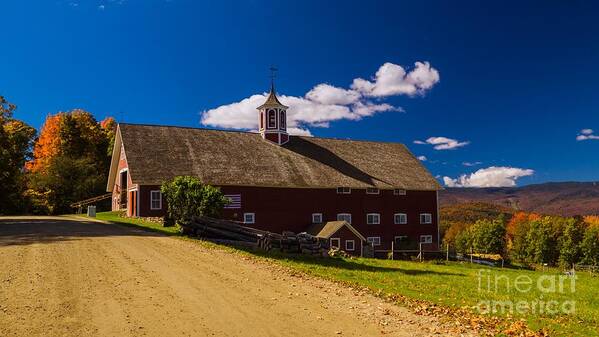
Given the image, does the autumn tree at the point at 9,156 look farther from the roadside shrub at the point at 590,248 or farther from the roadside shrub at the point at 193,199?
the roadside shrub at the point at 590,248

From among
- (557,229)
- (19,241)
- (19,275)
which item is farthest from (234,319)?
(557,229)

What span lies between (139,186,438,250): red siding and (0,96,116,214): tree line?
37.9 ft

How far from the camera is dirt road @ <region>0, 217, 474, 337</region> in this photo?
31.5 ft

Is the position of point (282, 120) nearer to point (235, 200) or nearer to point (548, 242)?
point (235, 200)

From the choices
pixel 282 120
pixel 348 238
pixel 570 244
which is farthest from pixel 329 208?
pixel 570 244

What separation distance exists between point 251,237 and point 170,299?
1170cm

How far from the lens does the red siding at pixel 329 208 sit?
38.6 m

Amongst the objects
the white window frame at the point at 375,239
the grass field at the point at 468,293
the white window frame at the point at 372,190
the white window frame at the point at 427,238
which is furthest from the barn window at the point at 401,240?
the grass field at the point at 468,293

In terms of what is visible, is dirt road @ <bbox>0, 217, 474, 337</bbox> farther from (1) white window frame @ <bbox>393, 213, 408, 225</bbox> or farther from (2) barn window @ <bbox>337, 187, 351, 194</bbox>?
(1) white window frame @ <bbox>393, 213, 408, 225</bbox>

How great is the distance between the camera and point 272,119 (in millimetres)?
46438

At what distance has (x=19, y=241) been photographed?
63.9 feet

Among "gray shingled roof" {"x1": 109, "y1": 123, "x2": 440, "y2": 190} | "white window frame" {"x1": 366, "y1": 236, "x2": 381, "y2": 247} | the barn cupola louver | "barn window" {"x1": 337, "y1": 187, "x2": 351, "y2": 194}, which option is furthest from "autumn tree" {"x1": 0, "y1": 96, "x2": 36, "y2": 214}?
"white window frame" {"x1": 366, "y1": 236, "x2": 381, "y2": 247}

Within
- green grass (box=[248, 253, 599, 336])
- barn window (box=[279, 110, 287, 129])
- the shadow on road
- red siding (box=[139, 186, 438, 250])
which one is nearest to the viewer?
green grass (box=[248, 253, 599, 336])

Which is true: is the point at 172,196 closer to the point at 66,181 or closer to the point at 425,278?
the point at 425,278
